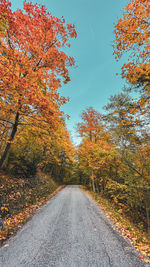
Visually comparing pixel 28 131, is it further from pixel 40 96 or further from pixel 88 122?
pixel 88 122

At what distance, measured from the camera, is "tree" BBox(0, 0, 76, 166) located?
3996 millimetres

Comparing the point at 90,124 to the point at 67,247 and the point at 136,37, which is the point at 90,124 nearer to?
the point at 136,37

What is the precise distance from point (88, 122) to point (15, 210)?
39.2 feet

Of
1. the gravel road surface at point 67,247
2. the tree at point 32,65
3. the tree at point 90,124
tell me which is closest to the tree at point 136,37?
the tree at point 32,65

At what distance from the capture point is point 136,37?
319cm

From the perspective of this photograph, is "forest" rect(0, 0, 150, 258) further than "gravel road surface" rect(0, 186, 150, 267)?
Yes

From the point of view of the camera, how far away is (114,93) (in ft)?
36.3

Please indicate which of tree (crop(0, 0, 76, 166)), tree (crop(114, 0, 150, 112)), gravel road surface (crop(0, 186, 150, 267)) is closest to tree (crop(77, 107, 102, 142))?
tree (crop(0, 0, 76, 166))

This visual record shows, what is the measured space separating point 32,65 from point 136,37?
163 inches

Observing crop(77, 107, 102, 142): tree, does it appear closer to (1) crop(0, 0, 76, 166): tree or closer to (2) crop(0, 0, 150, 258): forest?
(2) crop(0, 0, 150, 258): forest

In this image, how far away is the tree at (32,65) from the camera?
400 centimetres

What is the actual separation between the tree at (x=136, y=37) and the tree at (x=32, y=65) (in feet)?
10.6

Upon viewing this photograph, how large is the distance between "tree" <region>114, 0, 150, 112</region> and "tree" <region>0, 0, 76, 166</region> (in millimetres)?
3240

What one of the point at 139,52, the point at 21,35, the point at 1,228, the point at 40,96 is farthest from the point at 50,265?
the point at 21,35
